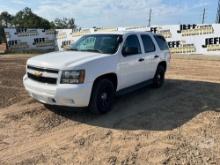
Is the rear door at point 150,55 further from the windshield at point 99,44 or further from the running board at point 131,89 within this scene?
the windshield at point 99,44

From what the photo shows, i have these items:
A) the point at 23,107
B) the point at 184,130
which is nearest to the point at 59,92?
the point at 23,107

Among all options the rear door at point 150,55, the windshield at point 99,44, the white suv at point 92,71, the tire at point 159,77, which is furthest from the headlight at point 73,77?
the tire at point 159,77

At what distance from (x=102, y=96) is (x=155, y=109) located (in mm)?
1524

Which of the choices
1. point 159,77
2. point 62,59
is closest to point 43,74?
point 62,59

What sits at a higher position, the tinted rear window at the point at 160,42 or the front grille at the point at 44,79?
the tinted rear window at the point at 160,42

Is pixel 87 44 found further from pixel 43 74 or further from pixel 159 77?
pixel 159 77

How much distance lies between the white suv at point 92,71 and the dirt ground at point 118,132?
47 cm

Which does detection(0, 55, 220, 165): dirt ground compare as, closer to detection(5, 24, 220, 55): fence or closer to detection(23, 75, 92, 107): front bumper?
detection(23, 75, 92, 107): front bumper

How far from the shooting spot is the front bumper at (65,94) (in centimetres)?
615

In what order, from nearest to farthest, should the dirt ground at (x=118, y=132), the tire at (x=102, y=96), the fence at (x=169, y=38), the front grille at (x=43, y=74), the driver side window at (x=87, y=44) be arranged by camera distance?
1. the dirt ground at (x=118, y=132)
2. the front grille at (x=43, y=74)
3. the tire at (x=102, y=96)
4. the driver side window at (x=87, y=44)
5. the fence at (x=169, y=38)

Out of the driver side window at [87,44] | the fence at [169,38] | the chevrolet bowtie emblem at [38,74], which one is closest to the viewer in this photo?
the chevrolet bowtie emblem at [38,74]

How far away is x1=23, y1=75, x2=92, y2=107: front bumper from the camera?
242 inches

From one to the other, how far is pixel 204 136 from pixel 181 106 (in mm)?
2022

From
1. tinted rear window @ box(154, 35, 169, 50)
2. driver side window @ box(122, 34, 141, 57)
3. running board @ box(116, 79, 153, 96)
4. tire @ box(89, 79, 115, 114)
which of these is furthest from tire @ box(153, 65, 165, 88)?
tire @ box(89, 79, 115, 114)
